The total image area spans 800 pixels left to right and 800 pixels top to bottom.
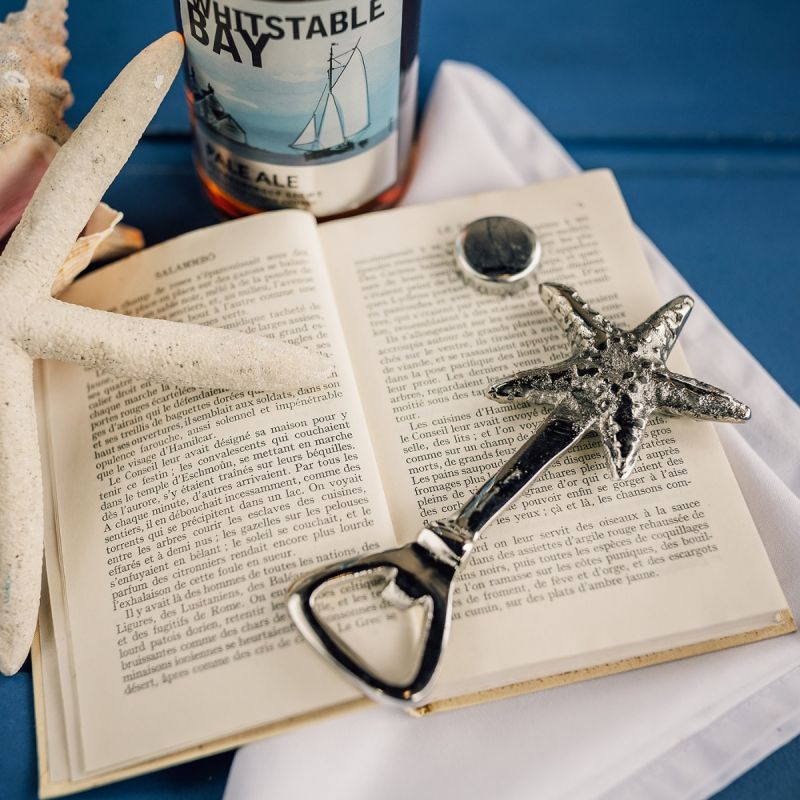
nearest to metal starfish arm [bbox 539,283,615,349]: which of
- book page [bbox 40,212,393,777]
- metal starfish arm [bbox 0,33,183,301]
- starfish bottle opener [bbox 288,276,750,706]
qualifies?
starfish bottle opener [bbox 288,276,750,706]

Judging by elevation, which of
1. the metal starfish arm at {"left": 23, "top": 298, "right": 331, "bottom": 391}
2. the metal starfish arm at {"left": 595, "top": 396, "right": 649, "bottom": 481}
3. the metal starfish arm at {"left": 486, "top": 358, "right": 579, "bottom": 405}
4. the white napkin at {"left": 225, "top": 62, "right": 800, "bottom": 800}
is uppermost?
the metal starfish arm at {"left": 23, "top": 298, "right": 331, "bottom": 391}

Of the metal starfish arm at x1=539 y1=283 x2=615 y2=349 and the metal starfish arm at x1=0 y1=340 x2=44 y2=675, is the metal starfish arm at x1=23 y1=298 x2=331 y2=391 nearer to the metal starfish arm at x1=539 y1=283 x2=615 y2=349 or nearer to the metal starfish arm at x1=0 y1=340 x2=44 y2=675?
the metal starfish arm at x1=0 y1=340 x2=44 y2=675

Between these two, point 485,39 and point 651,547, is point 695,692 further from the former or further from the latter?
point 485,39

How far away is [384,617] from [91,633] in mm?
154

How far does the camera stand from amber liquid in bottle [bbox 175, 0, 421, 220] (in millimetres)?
467

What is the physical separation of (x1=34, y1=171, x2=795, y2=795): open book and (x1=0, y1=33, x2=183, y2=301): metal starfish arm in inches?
3.1

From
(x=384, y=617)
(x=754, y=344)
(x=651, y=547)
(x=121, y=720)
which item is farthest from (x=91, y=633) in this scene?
(x=754, y=344)

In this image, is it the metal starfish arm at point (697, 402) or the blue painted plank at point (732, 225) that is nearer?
the metal starfish arm at point (697, 402)

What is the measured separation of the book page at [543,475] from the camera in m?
0.45


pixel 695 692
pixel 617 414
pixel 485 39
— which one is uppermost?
pixel 485 39

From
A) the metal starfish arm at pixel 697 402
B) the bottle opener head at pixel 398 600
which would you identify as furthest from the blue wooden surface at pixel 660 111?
the bottle opener head at pixel 398 600

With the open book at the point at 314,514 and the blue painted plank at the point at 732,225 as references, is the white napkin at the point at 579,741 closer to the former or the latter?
the open book at the point at 314,514

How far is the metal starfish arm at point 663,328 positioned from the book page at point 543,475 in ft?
0.09

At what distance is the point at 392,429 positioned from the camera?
1.64 feet
